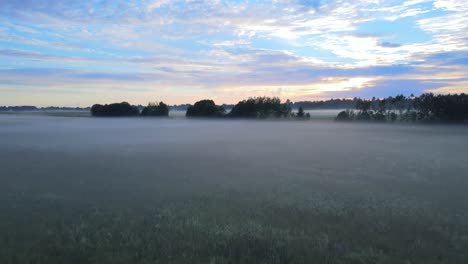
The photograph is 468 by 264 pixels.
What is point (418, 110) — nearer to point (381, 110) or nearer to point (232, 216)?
point (381, 110)

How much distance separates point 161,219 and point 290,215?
5.29 metres

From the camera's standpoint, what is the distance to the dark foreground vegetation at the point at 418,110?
A: 114m

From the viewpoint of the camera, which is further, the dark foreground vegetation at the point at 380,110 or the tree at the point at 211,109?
the tree at the point at 211,109

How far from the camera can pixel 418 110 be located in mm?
125062

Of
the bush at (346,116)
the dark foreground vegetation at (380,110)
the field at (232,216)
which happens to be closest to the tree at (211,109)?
the dark foreground vegetation at (380,110)

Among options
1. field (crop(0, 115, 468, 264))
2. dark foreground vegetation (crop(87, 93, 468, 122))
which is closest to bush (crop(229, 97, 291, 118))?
dark foreground vegetation (crop(87, 93, 468, 122))

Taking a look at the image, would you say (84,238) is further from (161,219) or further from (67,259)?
(161,219)

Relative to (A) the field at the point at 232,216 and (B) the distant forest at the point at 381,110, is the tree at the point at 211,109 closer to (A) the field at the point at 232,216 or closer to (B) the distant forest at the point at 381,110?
(B) the distant forest at the point at 381,110

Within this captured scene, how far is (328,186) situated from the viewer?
2189 cm

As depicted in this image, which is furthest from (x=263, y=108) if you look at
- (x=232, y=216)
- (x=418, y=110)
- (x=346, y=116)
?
(x=232, y=216)

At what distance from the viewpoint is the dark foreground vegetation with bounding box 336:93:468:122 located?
375ft

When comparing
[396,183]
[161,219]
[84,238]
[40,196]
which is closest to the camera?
[84,238]

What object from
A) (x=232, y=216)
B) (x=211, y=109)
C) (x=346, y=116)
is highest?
(x=211, y=109)

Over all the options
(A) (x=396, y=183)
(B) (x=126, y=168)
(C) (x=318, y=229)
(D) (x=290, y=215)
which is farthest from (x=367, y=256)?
(B) (x=126, y=168)
